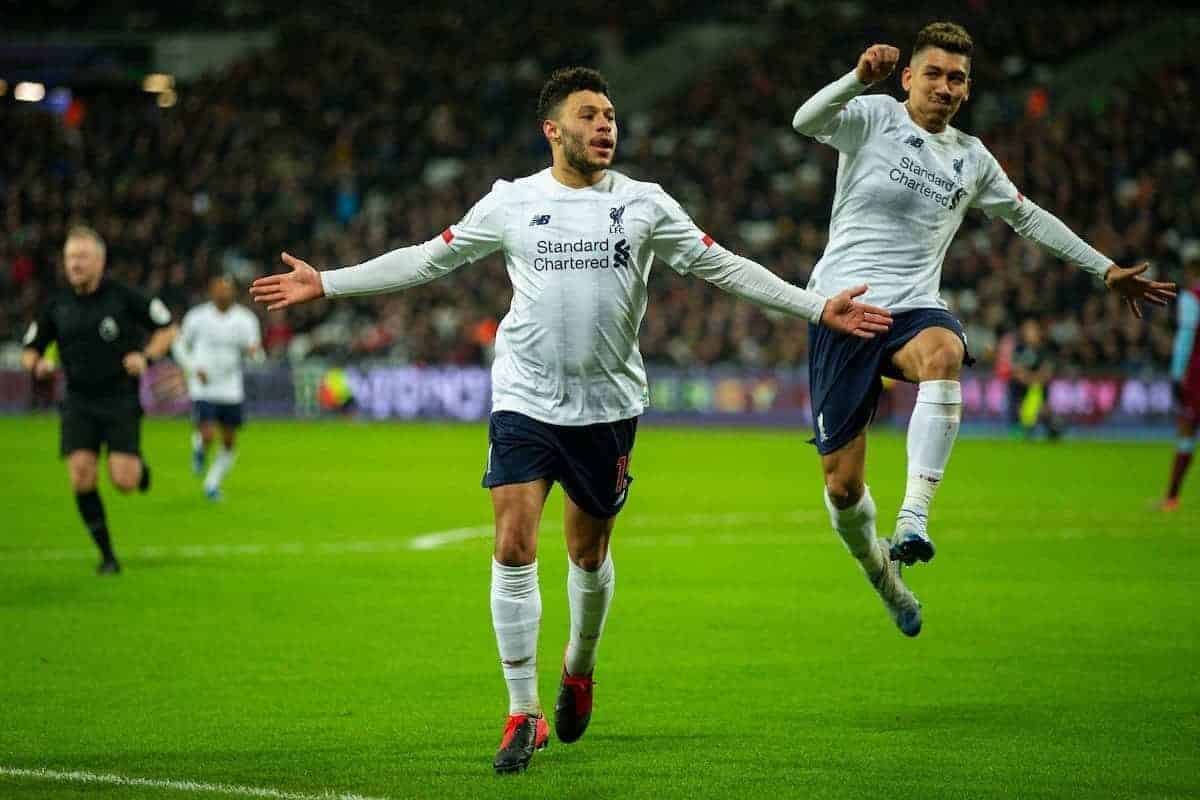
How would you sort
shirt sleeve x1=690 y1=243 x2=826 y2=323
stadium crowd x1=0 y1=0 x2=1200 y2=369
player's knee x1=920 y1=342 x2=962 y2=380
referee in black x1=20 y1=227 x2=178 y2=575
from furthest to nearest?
1. stadium crowd x1=0 y1=0 x2=1200 y2=369
2. referee in black x1=20 y1=227 x2=178 y2=575
3. player's knee x1=920 y1=342 x2=962 y2=380
4. shirt sleeve x1=690 y1=243 x2=826 y2=323

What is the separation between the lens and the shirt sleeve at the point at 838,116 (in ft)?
26.5

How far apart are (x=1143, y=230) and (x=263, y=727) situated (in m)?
26.8

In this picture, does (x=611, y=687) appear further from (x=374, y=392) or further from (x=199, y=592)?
(x=374, y=392)

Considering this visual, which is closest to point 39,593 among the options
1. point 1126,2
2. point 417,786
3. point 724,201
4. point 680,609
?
point 680,609

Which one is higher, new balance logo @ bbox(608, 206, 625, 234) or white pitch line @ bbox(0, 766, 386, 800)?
new balance logo @ bbox(608, 206, 625, 234)

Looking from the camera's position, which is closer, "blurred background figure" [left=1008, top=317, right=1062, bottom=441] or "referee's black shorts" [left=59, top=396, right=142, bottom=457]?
"referee's black shorts" [left=59, top=396, right=142, bottom=457]

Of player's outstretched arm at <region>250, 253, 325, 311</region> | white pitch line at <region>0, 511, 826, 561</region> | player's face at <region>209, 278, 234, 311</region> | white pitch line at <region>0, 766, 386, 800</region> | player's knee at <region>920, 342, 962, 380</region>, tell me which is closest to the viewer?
white pitch line at <region>0, 766, 386, 800</region>

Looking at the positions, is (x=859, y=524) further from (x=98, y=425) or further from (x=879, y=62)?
(x=98, y=425)

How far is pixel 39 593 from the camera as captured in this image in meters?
12.1

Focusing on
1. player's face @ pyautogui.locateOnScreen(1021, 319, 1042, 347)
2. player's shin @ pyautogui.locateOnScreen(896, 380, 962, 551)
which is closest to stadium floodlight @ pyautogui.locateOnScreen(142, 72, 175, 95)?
player's face @ pyautogui.locateOnScreen(1021, 319, 1042, 347)

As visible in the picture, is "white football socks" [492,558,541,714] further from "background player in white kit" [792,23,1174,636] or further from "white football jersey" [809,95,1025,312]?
"white football jersey" [809,95,1025,312]

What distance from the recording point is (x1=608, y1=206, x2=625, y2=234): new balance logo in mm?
6906

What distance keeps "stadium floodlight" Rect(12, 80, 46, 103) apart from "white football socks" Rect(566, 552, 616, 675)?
45.4 metres

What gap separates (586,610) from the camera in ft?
24.3
